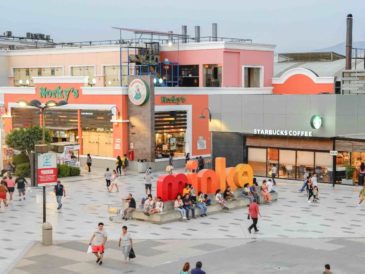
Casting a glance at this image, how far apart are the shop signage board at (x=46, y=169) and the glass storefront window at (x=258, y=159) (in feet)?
69.9

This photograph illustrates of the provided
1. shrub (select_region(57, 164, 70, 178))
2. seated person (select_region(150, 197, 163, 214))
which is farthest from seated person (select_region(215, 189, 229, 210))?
shrub (select_region(57, 164, 70, 178))

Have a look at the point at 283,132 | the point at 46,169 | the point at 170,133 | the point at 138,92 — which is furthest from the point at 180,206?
the point at 170,133

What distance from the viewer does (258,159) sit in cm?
4622

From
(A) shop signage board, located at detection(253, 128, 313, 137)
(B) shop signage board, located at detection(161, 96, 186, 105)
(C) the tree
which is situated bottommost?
(C) the tree

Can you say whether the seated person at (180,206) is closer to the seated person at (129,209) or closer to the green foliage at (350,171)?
the seated person at (129,209)

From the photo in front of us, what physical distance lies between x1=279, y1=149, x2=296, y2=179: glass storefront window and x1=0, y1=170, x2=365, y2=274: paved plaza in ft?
23.1

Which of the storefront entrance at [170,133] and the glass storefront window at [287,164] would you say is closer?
the glass storefront window at [287,164]

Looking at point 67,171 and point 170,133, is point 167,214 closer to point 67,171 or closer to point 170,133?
point 67,171

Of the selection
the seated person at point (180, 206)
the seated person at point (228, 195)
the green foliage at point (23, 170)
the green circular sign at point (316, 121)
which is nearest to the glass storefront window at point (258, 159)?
the green circular sign at point (316, 121)

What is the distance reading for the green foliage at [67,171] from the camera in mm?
45875

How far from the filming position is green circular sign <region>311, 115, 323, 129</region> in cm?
4216

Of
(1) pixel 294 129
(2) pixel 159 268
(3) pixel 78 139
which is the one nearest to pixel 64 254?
(2) pixel 159 268

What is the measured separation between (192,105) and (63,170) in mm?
13185

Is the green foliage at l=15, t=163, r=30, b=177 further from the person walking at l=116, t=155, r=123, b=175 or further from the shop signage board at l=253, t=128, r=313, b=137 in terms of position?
the shop signage board at l=253, t=128, r=313, b=137
